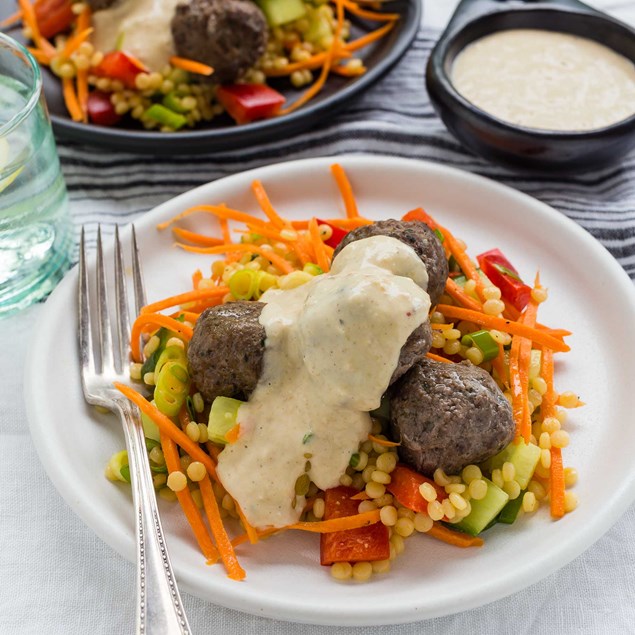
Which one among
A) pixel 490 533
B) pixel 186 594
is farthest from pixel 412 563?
A: pixel 186 594

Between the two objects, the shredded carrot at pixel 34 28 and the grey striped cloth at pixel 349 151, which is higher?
the shredded carrot at pixel 34 28

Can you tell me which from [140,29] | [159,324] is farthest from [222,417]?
[140,29]

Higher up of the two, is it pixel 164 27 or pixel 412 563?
pixel 164 27

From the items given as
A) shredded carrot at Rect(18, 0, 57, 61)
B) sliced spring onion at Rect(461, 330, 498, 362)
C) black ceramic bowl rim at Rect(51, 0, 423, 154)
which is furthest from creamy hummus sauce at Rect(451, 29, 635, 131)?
shredded carrot at Rect(18, 0, 57, 61)

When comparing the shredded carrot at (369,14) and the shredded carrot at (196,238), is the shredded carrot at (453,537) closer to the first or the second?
the shredded carrot at (196,238)

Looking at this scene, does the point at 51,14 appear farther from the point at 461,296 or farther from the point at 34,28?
the point at 461,296

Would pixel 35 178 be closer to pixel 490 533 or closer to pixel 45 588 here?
pixel 45 588

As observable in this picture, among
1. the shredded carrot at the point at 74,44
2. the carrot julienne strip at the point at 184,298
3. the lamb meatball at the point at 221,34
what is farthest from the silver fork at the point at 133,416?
the shredded carrot at the point at 74,44

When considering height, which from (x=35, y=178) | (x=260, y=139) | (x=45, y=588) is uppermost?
(x=35, y=178)
